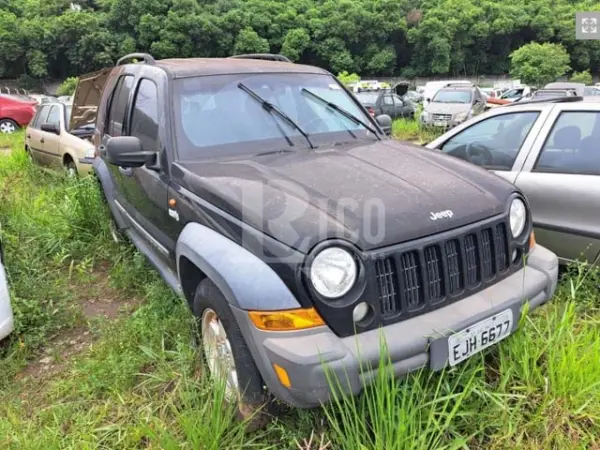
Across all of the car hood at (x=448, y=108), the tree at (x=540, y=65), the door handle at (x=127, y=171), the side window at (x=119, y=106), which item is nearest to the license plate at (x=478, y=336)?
the door handle at (x=127, y=171)

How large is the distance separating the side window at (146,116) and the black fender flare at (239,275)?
3.27 feet

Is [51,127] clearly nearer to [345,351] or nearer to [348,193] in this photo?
[348,193]

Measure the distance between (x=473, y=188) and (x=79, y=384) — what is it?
7.90ft

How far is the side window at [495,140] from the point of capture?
11.9ft

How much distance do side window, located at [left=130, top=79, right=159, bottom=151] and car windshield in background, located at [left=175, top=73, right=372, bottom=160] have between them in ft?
0.67

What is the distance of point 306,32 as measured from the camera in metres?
59.7

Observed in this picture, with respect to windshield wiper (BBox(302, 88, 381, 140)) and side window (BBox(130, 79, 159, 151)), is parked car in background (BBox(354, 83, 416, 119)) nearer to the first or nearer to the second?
windshield wiper (BBox(302, 88, 381, 140))

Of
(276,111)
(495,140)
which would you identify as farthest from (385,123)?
(276,111)

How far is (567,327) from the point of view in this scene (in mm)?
2467

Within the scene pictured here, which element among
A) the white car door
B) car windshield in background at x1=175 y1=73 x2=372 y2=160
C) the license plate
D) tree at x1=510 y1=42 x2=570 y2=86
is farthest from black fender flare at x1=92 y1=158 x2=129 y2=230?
tree at x1=510 y1=42 x2=570 y2=86

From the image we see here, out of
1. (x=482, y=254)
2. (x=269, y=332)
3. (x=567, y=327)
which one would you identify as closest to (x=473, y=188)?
(x=482, y=254)

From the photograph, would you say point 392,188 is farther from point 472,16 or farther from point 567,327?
point 472,16

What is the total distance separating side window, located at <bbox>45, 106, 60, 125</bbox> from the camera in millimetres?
7761

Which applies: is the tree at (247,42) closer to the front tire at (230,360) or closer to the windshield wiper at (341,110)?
the windshield wiper at (341,110)
